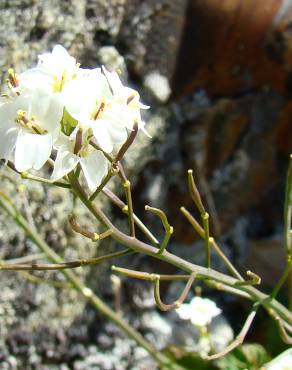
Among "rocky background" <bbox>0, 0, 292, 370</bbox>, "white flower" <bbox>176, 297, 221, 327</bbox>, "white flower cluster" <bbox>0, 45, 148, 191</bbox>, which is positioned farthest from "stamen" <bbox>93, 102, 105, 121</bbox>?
"white flower" <bbox>176, 297, 221, 327</bbox>

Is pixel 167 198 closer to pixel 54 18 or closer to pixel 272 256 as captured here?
pixel 272 256

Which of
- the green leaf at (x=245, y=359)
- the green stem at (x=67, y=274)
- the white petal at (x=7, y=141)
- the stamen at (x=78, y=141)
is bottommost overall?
the green leaf at (x=245, y=359)

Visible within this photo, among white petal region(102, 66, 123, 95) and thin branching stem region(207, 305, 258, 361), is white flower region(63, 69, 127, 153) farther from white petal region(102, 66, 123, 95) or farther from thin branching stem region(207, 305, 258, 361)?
thin branching stem region(207, 305, 258, 361)

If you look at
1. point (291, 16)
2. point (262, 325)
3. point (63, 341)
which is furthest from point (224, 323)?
point (291, 16)

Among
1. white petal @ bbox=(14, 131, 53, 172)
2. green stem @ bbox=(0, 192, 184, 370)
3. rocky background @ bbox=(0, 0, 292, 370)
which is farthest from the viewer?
rocky background @ bbox=(0, 0, 292, 370)

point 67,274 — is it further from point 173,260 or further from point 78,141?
point 78,141

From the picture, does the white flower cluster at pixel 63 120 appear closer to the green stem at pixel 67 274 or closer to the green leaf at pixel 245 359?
the green stem at pixel 67 274

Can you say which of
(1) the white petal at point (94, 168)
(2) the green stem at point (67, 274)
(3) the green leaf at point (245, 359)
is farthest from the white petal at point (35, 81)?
(3) the green leaf at point (245, 359)
